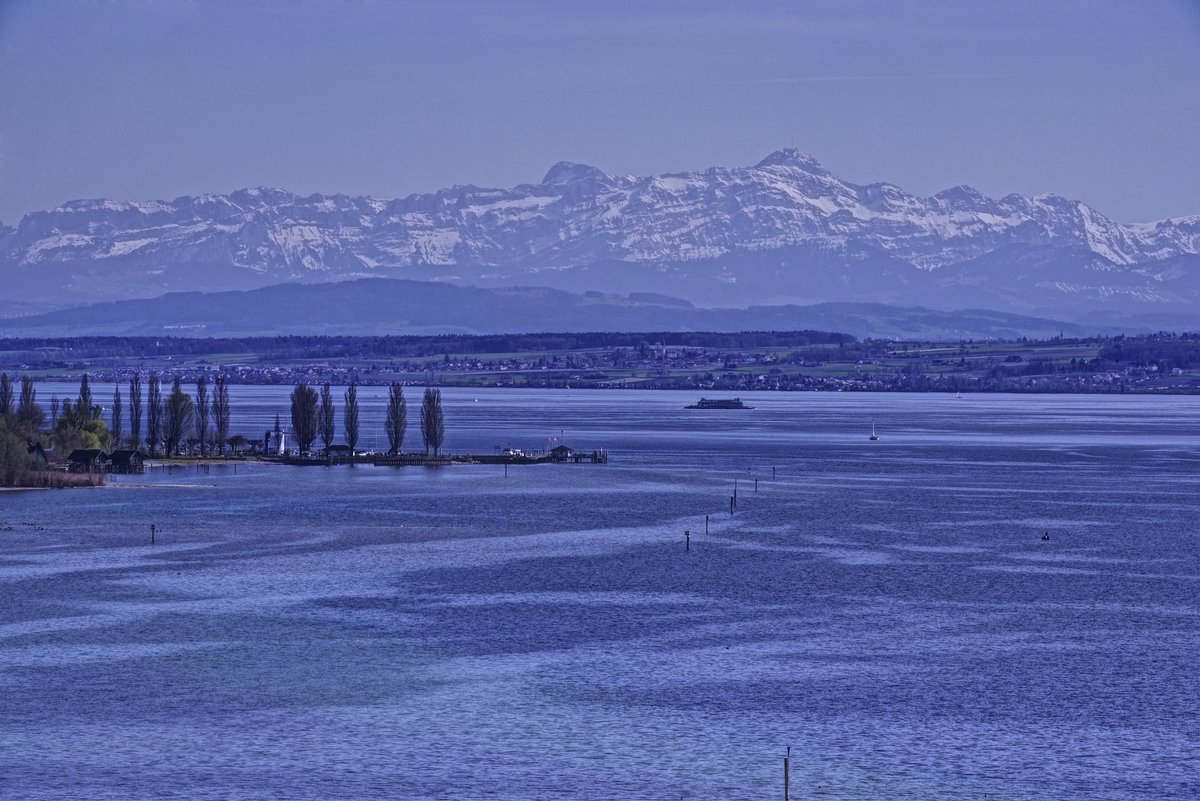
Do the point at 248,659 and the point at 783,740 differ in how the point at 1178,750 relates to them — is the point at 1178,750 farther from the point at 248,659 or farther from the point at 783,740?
the point at 248,659

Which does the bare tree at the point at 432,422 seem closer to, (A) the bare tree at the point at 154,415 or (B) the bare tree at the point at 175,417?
(B) the bare tree at the point at 175,417

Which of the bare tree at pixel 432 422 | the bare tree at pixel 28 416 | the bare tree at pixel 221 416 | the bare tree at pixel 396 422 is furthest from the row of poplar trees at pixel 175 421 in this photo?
the bare tree at pixel 432 422

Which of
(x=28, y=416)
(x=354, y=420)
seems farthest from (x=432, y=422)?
(x=28, y=416)

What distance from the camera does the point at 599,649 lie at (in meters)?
49.5

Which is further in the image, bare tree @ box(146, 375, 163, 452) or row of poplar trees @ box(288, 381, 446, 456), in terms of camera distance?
row of poplar trees @ box(288, 381, 446, 456)

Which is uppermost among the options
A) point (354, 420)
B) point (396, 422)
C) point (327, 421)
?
point (354, 420)

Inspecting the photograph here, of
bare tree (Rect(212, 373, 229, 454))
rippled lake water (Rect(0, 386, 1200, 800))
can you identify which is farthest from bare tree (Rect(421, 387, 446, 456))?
rippled lake water (Rect(0, 386, 1200, 800))

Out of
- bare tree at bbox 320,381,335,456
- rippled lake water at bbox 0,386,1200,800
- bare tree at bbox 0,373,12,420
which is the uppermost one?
bare tree at bbox 0,373,12,420

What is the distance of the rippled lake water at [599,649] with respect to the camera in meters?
37.1

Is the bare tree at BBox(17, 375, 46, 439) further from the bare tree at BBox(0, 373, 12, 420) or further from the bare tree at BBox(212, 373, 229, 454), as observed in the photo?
the bare tree at BBox(212, 373, 229, 454)

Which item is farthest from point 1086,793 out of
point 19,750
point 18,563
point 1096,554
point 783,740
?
point 18,563

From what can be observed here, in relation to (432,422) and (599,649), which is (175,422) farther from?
(599,649)

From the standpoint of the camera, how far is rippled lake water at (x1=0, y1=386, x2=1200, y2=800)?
37094mm

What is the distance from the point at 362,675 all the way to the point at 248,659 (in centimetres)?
391
